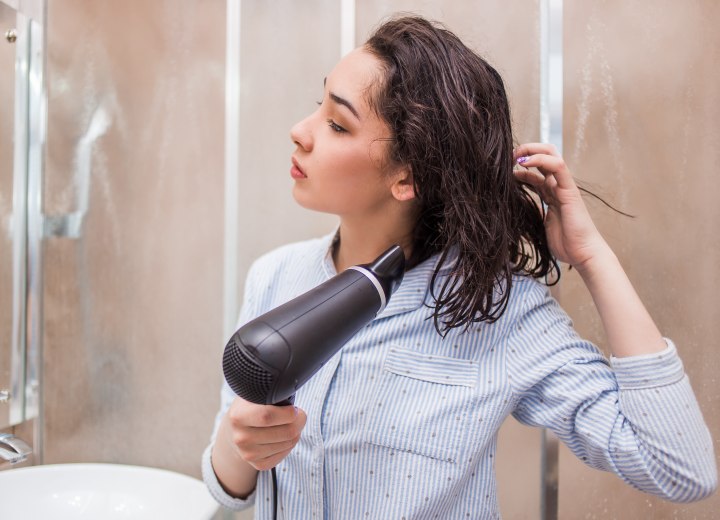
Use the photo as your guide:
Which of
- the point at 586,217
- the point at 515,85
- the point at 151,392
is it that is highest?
the point at 515,85

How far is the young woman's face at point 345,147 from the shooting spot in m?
0.72

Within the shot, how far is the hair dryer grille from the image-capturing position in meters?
0.47

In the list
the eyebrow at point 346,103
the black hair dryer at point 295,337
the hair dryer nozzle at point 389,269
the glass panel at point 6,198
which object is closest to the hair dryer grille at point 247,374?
the black hair dryer at point 295,337

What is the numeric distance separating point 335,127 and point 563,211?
355mm

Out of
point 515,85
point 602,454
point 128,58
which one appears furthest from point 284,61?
point 602,454

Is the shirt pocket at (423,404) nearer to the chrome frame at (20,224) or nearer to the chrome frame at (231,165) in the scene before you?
the chrome frame at (231,165)

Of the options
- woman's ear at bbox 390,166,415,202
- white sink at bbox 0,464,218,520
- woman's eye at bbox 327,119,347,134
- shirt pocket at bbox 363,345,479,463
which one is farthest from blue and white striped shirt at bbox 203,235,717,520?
white sink at bbox 0,464,218,520

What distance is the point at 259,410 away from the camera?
55cm

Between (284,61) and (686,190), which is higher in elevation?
(284,61)

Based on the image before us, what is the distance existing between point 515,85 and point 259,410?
30.9 inches

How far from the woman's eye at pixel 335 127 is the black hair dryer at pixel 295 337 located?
0.25m

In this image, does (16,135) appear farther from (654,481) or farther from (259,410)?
(654,481)

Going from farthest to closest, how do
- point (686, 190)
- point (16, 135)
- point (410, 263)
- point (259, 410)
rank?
point (16, 135) < point (686, 190) < point (410, 263) < point (259, 410)

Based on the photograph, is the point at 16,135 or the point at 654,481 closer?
the point at 654,481
